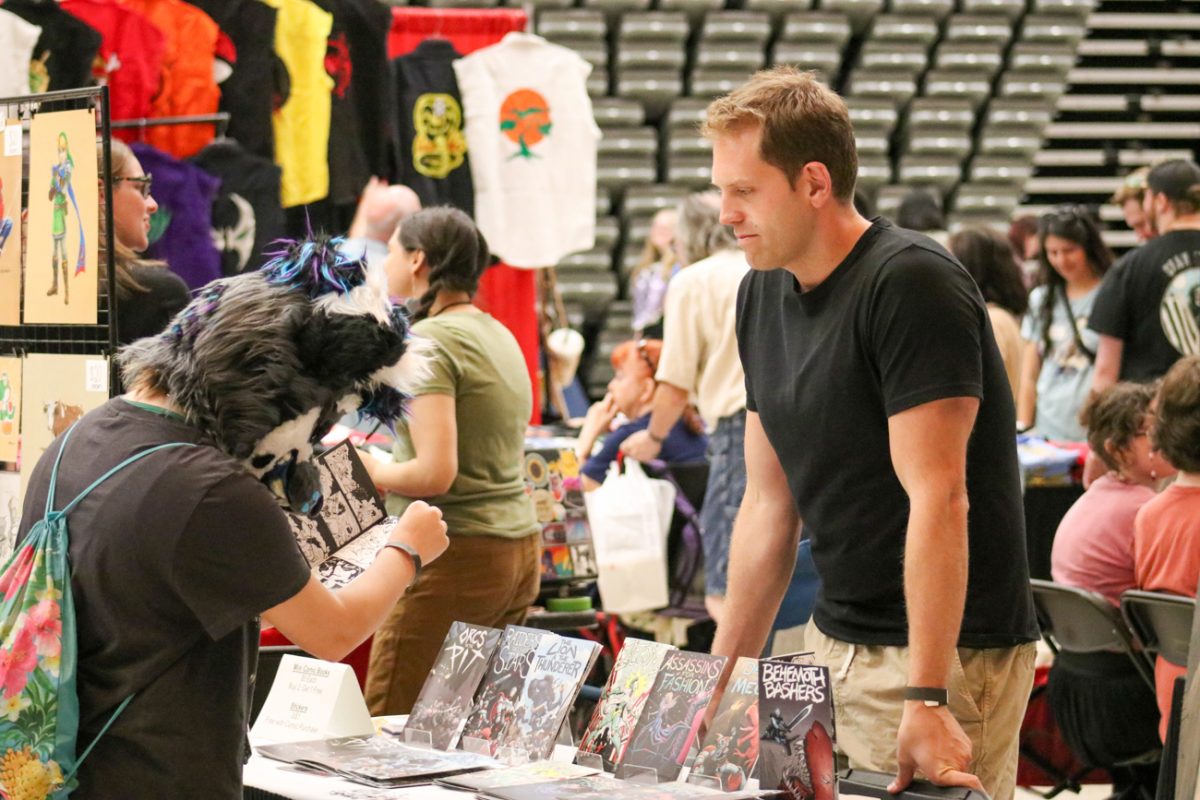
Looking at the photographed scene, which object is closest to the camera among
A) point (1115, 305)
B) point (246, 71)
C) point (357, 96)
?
point (1115, 305)

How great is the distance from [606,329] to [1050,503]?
16.1 ft

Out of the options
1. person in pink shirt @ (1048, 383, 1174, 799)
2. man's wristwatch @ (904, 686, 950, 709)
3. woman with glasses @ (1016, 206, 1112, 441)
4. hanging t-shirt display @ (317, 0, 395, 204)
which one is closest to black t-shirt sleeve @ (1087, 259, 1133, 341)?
woman with glasses @ (1016, 206, 1112, 441)

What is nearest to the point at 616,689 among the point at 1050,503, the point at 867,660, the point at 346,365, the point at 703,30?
the point at 867,660

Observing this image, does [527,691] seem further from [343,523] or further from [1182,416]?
[1182,416]

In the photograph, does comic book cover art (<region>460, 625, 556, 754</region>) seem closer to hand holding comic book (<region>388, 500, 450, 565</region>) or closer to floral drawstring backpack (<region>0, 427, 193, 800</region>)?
hand holding comic book (<region>388, 500, 450, 565</region>)

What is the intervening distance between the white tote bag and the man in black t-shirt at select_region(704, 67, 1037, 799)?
2.60 m

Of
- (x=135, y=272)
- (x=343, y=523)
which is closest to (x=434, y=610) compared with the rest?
(x=135, y=272)

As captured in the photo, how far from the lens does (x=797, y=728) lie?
1946mm

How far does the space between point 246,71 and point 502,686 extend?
3897mm

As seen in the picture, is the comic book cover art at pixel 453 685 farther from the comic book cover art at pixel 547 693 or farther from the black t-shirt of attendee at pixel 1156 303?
the black t-shirt of attendee at pixel 1156 303

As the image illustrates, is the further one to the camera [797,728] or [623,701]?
[623,701]

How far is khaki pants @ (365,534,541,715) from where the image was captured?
3414mm

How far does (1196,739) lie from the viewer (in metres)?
1.90

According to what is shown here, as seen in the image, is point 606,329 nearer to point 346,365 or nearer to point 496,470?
point 496,470
